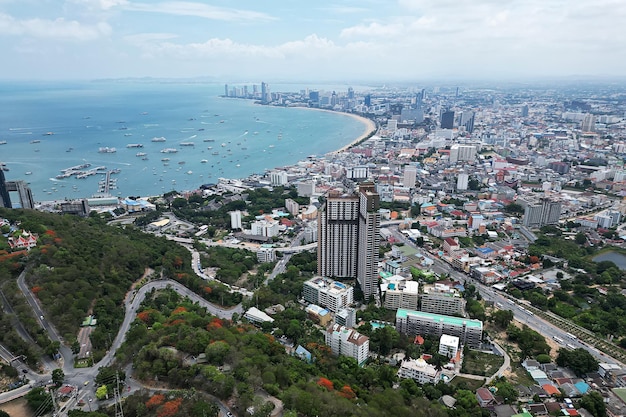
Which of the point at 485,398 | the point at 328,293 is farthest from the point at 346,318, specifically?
the point at 485,398

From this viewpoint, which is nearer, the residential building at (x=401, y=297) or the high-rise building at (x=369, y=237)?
the high-rise building at (x=369, y=237)

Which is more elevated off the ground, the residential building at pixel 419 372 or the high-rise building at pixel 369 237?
the high-rise building at pixel 369 237

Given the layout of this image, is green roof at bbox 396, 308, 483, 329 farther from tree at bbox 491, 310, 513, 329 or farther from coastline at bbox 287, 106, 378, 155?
coastline at bbox 287, 106, 378, 155

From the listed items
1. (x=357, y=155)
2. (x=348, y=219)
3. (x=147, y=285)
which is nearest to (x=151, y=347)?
(x=147, y=285)

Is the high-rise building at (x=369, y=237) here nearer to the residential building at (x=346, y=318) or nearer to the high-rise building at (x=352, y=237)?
the high-rise building at (x=352, y=237)

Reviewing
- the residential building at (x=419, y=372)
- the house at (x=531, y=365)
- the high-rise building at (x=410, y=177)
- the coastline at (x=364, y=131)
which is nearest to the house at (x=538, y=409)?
the house at (x=531, y=365)
